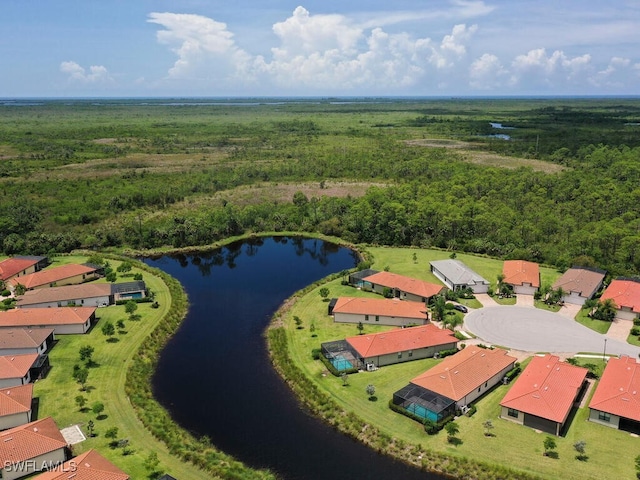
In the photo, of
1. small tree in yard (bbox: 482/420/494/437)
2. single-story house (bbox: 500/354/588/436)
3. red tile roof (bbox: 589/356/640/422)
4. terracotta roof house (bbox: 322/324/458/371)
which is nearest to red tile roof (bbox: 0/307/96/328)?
terracotta roof house (bbox: 322/324/458/371)

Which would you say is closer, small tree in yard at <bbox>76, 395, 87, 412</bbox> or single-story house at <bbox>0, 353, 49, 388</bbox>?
→ small tree in yard at <bbox>76, 395, 87, 412</bbox>

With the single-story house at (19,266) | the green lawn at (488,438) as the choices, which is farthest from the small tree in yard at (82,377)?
the single-story house at (19,266)

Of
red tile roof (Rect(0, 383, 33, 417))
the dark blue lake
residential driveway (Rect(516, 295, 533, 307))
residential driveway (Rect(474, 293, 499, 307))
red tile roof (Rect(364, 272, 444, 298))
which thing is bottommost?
the dark blue lake

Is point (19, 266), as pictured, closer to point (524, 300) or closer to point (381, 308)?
point (381, 308)

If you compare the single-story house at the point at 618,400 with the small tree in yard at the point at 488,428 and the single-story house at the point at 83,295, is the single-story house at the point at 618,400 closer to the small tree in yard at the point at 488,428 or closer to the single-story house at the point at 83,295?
the small tree in yard at the point at 488,428

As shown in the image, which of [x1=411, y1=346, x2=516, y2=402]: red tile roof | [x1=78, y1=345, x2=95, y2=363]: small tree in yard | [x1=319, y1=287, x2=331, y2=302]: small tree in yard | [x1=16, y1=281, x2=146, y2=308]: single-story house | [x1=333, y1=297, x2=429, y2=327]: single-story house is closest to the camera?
[x1=411, y1=346, x2=516, y2=402]: red tile roof

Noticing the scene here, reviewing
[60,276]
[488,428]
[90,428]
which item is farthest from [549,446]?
[60,276]

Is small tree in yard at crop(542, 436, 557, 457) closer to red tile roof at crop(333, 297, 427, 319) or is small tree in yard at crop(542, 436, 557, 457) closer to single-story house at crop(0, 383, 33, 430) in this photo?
red tile roof at crop(333, 297, 427, 319)

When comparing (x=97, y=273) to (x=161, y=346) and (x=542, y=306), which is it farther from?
(x=542, y=306)
